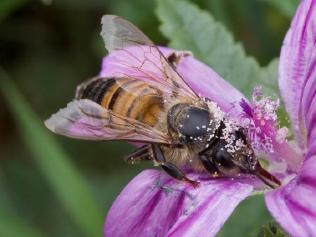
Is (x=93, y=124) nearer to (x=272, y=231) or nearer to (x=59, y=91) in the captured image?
(x=272, y=231)

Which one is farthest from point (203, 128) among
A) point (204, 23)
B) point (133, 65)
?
point (204, 23)

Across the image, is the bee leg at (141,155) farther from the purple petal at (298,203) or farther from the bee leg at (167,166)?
the purple petal at (298,203)

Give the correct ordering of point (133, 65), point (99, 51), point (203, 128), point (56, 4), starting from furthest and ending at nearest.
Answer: point (56, 4) → point (99, 51) → point (133, 65) → point (203, 128)

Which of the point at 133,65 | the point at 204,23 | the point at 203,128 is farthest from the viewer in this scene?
the point at 204,23

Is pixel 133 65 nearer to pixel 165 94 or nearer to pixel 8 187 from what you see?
pixel 165 94

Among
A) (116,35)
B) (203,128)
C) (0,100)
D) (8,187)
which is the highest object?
(116,35)
